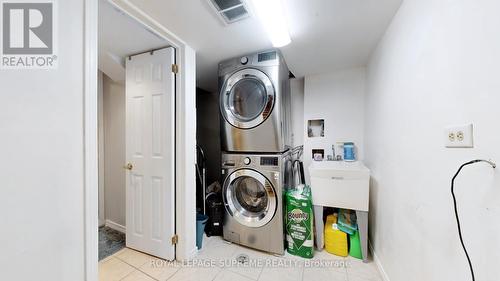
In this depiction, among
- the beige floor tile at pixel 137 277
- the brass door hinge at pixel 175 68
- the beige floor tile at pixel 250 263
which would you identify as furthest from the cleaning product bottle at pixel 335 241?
the brass door hinge at pixel 175 68

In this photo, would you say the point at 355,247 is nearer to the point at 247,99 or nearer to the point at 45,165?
the point at 247,99

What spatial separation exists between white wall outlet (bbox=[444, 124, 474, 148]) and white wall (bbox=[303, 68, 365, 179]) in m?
→ 1.68

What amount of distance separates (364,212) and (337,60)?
1.66m

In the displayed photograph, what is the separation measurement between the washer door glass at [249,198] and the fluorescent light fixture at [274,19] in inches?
50.7

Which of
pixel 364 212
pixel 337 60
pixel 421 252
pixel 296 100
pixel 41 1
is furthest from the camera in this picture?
pixel 296 100

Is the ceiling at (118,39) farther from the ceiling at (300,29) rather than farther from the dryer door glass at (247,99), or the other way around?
the dryer door glass at (247,99)

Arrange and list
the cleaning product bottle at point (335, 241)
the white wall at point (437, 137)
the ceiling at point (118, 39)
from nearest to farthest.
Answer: the white wall at point (437, 137) → the ceiling at point (118, 39) → the cleaning product bottle at point (335, 241)

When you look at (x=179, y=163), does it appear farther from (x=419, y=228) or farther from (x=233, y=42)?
(x=419, y=228)

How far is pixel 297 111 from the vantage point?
273 cm

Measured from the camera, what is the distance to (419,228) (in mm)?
1032

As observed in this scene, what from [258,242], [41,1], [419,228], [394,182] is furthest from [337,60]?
[41,1]

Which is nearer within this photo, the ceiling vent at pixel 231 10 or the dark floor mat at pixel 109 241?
the ceiling vent at pixel 231 10

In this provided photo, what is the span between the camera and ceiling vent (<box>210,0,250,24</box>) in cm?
125

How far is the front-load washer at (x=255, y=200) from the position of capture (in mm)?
1896
